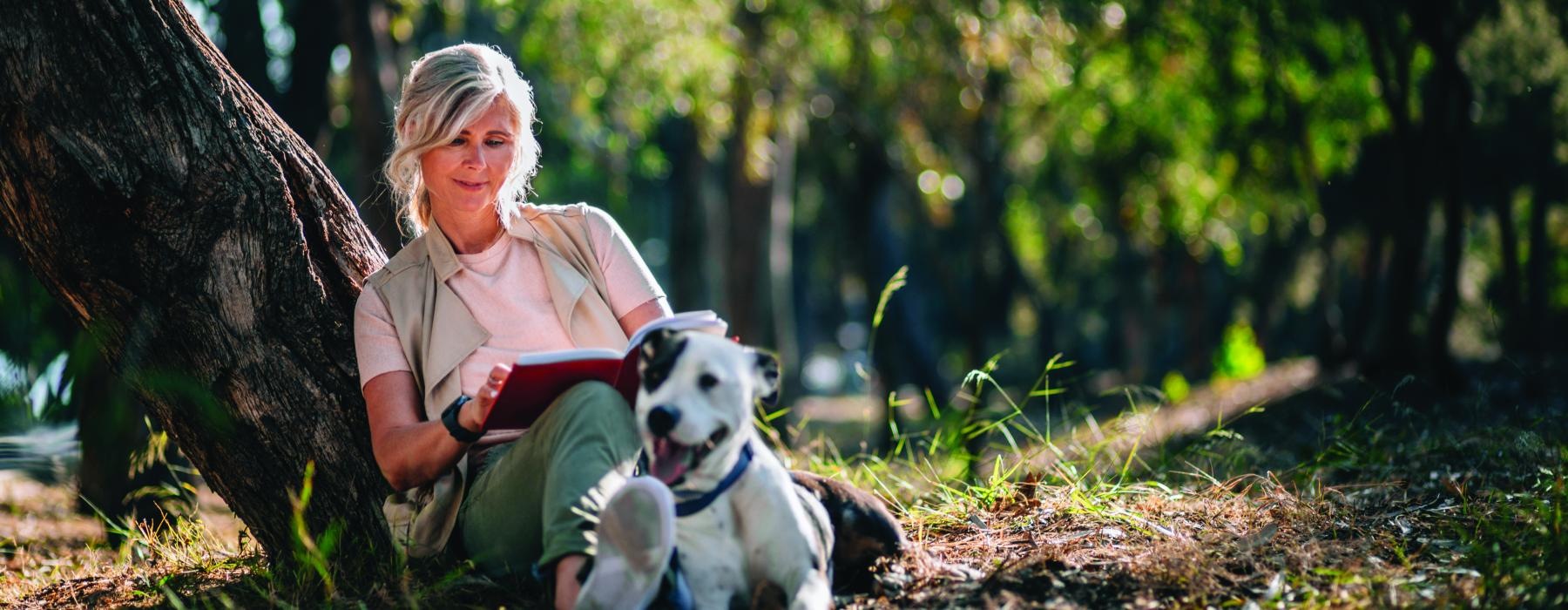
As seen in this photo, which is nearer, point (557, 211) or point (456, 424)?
point (456, 424)

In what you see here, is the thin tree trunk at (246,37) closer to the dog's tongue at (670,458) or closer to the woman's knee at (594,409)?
the woman's knee at (594,409)

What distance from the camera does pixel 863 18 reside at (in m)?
12.9

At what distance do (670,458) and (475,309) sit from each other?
1148 millimetres

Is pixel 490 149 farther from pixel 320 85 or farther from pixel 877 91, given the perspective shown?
pixel 877 91

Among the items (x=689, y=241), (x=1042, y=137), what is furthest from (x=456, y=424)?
(x=1042, y=137)

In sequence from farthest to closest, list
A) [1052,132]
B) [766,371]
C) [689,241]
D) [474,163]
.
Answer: [1052,132]
[689,241]
[474,163]
[766,371]

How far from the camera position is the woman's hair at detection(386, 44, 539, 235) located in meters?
3.52

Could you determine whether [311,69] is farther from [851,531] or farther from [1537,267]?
[1537,267]

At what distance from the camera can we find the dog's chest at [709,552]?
9.46 ft

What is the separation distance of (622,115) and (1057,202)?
14.2 m

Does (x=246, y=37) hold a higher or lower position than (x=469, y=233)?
higher

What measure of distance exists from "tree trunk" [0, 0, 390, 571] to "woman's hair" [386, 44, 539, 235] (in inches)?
19.8

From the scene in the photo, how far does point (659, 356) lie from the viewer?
2.80m

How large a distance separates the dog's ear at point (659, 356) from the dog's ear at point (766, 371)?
0.63 feet
